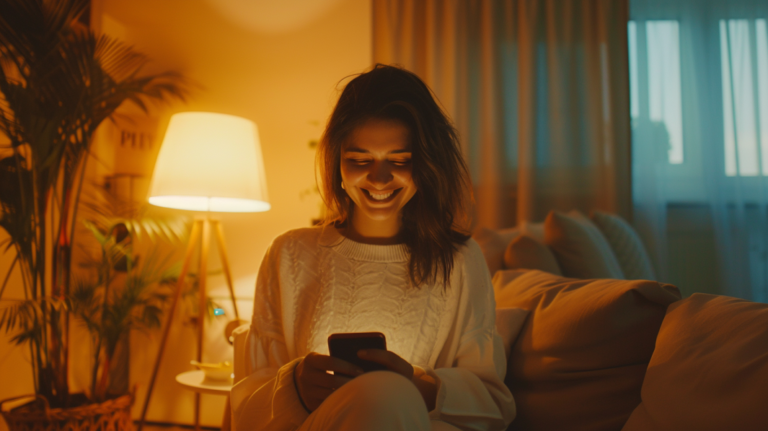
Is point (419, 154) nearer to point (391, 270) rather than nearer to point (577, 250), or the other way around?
point (391, 270)

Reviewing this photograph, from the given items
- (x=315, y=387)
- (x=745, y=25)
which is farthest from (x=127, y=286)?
(x=745, y=25)

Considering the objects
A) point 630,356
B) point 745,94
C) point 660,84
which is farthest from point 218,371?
point 745,94

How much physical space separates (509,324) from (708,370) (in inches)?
18.1

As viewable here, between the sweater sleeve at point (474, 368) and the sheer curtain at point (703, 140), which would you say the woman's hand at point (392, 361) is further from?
the sheer curtain at point (703, 140)

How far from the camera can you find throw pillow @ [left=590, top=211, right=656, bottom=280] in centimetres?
186

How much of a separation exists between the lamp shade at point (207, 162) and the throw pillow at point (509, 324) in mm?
1055

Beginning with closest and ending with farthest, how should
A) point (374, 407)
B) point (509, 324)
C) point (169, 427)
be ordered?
point (374, 407)
point (509, 324)
point (169, 427)

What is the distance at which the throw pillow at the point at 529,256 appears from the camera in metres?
1.40

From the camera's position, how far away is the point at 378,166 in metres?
0.90

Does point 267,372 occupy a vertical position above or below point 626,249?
below

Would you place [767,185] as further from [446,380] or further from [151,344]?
[151,344]

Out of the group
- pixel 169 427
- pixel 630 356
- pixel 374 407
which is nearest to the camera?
pixel 374 407

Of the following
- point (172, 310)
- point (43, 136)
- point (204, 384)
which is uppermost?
point (43, 136)

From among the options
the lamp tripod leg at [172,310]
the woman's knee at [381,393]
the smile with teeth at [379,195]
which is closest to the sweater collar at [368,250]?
the smile with teeth at [379,195]
